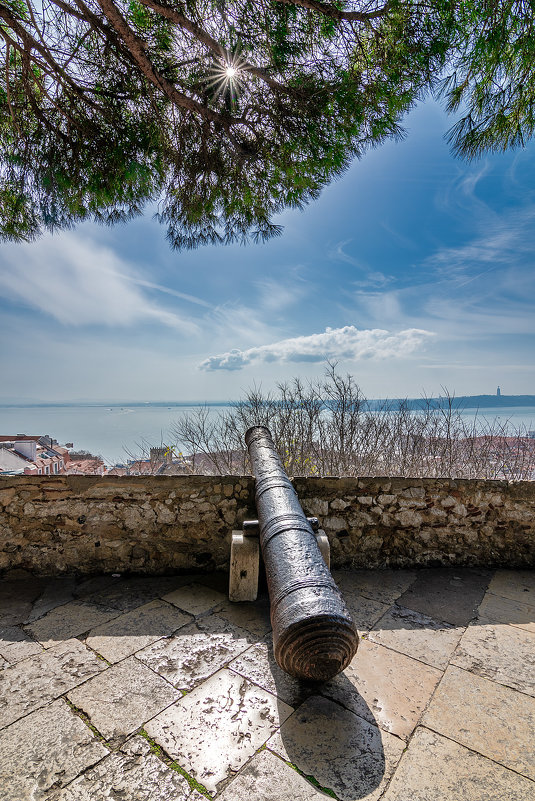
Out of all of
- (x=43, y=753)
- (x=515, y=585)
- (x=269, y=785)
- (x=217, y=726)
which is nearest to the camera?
(x=269, y=785)

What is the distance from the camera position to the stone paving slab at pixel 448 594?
2581mm

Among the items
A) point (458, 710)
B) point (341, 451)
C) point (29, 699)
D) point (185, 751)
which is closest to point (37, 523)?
point (29, 699)

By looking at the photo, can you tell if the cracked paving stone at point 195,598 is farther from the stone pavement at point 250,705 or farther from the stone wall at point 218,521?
the stone wall at point 218,521

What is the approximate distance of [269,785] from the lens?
4.70 ft

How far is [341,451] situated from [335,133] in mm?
5465

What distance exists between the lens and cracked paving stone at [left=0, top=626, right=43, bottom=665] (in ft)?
7.05

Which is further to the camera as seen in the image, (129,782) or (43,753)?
(43,753)

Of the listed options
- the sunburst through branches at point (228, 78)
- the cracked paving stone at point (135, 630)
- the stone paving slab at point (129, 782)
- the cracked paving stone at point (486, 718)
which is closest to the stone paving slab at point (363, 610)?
the cracked paving stone at point (486, 718)

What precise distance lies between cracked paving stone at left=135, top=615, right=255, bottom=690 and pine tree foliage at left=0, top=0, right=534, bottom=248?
3399mm

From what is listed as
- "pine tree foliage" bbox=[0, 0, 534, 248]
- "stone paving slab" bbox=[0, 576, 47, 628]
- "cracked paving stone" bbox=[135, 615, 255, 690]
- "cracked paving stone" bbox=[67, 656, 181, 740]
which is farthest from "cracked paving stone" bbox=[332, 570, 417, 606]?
"pine tree foliage" bbox=[0, 0, 534, 248]

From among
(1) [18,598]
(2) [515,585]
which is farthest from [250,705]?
(2) [515,585]

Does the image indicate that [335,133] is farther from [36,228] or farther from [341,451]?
[341,451]

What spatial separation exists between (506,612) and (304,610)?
175cm

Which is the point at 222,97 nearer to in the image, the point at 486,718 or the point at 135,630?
the point at 135,630
